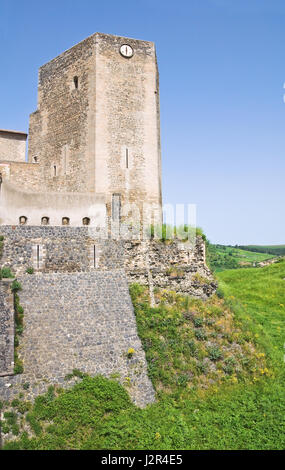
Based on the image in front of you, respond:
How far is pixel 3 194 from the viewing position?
1485 cm

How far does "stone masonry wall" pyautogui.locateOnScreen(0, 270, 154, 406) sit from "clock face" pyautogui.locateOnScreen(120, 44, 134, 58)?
10.8m

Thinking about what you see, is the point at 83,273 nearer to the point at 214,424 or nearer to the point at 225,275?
the point at 214,424

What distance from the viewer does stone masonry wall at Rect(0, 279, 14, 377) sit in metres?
10.4

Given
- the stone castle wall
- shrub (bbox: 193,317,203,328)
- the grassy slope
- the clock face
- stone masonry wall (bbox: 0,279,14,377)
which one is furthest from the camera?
the stone castle wall

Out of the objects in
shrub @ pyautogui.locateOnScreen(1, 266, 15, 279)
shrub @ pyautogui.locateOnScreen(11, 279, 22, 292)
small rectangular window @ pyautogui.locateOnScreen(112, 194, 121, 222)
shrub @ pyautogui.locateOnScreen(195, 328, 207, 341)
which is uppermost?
small rectangular window @ pyautogui.locateOnScreen(112, 194, 121, 222)

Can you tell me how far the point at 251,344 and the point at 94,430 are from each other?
6066mm

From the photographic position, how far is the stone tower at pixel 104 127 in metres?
17.2

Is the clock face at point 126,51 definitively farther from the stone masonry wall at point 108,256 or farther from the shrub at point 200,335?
the shrub at point 200,335

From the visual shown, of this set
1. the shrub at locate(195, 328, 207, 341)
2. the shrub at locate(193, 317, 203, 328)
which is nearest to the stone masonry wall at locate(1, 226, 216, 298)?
the shrub at locate(193, 317, 203, 328)

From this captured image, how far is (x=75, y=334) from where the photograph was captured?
1161 centimetres

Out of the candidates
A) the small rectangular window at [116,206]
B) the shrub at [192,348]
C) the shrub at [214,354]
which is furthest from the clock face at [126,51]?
the shrub at [214,354]

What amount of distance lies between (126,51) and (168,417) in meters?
15.7

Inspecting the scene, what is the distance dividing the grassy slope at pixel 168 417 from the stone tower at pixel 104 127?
831cm

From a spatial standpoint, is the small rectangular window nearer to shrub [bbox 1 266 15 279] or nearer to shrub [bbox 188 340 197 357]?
shrub [bbox 1 266 15 279]
